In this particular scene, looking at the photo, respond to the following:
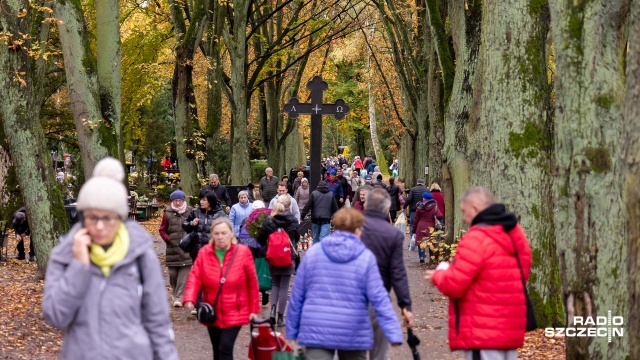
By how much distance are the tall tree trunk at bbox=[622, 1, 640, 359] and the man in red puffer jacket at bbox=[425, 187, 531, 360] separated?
0.70 metres

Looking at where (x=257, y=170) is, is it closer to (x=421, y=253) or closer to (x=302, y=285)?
(x=421, y=253)

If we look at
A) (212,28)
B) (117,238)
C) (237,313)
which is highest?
(212,28)

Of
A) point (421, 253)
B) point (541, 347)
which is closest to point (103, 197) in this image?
point (541, 347)

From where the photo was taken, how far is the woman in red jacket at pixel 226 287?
7996 mm

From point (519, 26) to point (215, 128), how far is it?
54.7 ft

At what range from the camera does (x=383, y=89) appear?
52125mm

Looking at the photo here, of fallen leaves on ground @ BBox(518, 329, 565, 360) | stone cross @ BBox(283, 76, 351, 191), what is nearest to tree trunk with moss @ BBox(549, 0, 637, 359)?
fallen leaves on ground @ BBox(518, 329, 565, 360)

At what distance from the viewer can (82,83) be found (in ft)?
46.2

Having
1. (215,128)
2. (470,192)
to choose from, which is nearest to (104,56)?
(470,192)

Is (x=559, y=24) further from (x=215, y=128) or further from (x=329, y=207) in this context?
(x=215, y=128)

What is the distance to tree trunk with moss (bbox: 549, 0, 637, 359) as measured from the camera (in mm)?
8406

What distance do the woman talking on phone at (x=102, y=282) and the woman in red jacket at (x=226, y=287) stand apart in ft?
10.6

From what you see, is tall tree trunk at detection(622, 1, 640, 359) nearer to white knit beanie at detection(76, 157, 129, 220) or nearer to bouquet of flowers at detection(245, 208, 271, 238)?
white knit beanie at detection(76, 157, 129, 220)

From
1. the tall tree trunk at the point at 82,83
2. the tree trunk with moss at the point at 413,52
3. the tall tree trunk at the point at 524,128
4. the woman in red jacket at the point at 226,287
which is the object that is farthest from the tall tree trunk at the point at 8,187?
the woman in red jacket at the point at 226,287
